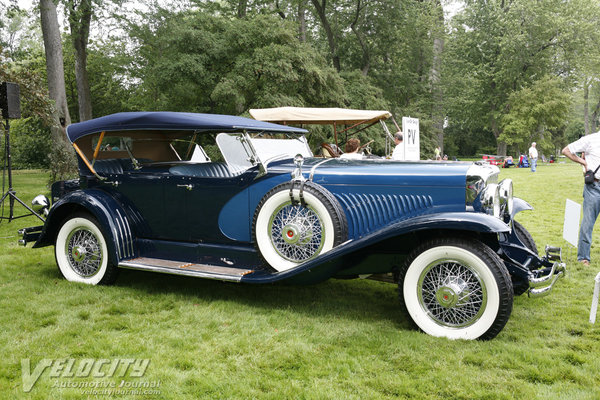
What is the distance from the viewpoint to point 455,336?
354cm

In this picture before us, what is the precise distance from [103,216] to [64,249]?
0.86 meters

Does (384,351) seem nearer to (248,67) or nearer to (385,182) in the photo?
(385,182)

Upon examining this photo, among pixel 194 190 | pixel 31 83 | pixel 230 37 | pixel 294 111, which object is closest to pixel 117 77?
pixel 230 37

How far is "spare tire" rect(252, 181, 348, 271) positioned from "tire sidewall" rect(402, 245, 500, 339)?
70cm

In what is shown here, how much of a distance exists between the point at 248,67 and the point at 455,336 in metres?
13.8

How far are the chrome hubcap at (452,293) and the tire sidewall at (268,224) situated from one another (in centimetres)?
88

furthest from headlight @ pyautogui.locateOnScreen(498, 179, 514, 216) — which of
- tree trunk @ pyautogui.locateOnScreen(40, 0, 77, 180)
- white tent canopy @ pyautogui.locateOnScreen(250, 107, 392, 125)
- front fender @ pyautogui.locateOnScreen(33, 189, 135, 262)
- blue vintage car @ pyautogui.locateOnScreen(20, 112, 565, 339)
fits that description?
tree trunk @ pyautogui.locateOnScreen(40, 0, 77, 180)

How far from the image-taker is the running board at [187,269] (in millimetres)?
4223

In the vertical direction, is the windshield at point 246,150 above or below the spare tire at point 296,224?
above

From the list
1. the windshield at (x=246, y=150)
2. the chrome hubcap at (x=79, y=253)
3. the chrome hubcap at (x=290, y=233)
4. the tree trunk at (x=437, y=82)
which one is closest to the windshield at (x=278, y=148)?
the windshield at (x=246, y=150)

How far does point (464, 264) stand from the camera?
3.51 metres

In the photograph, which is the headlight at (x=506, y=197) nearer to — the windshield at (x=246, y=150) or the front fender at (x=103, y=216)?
the windshield at (x=246, y=150)

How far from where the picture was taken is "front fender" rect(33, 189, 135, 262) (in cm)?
486

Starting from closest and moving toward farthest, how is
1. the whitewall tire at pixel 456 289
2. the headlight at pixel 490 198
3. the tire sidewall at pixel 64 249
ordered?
the whitewall tire at pixel 456 289 → the headlight at pixel 490 198 → the tire sidewall at pixel 64 249
